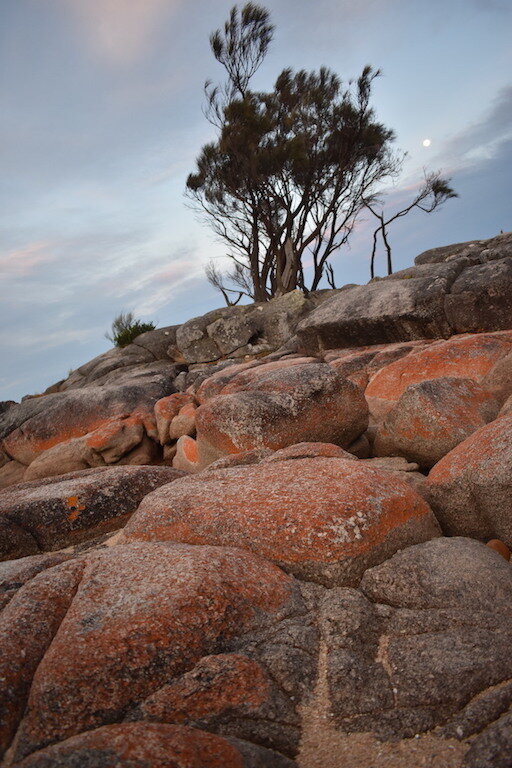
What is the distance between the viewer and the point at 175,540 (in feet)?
12.4

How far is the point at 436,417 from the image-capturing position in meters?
5.79

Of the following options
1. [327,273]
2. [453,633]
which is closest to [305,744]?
[453,633]

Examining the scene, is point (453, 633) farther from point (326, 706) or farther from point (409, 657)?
point (326, 706)

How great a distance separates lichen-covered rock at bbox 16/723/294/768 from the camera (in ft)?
6.25

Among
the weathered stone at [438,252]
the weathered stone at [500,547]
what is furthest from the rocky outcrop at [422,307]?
the weathered stone at [438,252]

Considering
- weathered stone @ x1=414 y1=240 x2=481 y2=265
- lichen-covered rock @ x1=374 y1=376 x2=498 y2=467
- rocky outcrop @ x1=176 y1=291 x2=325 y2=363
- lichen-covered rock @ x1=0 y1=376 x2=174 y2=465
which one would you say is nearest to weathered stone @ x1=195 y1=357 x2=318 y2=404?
lichen-covered rock @ x1=0 y1=376 x2=174 y2=465

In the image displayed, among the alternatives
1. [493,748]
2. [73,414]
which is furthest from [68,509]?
[73,414]

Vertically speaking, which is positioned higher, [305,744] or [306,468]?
[306,468]

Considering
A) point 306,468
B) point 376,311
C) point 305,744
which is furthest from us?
point 376,311

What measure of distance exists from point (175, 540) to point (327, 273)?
97.4 ft

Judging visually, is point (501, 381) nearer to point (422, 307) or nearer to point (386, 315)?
point (422, 307)

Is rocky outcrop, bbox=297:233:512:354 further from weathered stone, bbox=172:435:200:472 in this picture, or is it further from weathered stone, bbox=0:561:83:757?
weathered stone, bbox=0:561:83:757

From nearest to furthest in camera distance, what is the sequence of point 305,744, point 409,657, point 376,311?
point 305,744
point 409,657
point 376,311

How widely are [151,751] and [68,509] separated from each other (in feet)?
14.9
